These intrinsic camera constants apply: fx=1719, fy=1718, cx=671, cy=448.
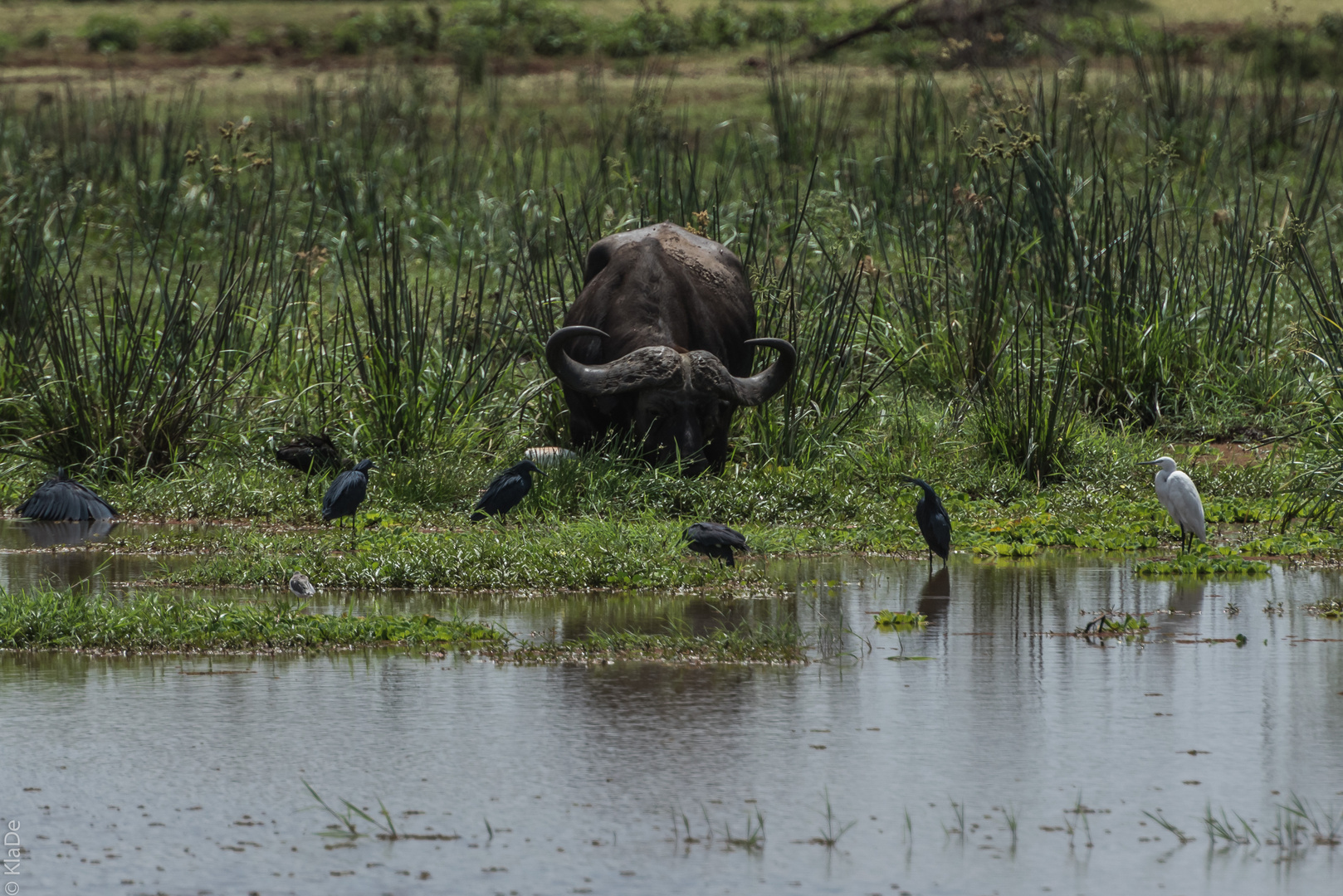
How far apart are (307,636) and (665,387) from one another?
434 cm

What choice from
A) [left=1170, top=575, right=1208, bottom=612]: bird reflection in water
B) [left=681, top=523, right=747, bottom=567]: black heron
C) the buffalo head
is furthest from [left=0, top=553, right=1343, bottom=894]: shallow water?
the buffalo head

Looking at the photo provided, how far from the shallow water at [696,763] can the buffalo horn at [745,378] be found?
3490 mm

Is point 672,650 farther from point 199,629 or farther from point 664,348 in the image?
point 664,348

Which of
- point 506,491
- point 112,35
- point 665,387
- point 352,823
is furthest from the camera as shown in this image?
point 112,35

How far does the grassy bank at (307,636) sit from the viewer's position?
20.7 ft

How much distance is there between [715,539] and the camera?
26.0ft

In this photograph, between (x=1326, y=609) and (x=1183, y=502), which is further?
(x=1183, y=502)

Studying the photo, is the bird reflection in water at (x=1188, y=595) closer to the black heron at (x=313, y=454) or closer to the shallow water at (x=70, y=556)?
the shallow water at (x=70, y=556)

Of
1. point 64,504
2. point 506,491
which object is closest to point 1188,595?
point 506,491

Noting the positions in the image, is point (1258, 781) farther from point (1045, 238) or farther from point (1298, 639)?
point (1045, 238)

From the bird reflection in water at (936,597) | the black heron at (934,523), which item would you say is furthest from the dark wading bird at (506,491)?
the bird reflection in water at (936,597)

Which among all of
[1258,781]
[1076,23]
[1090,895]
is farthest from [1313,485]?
[1076,23]

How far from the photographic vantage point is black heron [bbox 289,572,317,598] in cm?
750

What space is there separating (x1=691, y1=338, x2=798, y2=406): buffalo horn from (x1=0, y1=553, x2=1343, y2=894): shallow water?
349 cm
